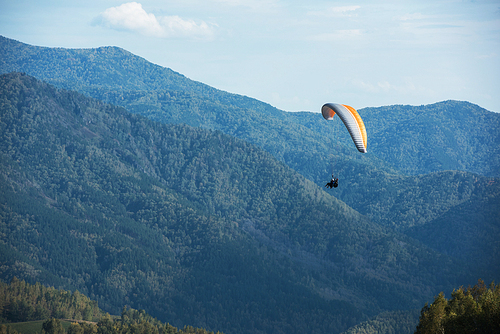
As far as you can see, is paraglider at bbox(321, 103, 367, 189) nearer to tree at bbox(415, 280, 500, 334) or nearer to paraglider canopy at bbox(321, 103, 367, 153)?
paraglider canopy at bbox(321, 103, 367, 153)

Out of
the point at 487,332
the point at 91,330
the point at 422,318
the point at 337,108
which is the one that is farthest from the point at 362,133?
the point at 91,330

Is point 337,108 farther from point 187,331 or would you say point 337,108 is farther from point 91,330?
point 91,330

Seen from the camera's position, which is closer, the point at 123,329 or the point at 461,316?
the point at 461,316

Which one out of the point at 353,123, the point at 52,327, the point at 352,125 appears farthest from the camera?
the point at 52,327

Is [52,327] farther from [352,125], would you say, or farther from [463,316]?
[463,316]

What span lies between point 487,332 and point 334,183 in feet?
103

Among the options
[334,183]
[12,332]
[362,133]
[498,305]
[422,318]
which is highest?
[362,133]

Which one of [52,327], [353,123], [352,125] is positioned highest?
[353,123]

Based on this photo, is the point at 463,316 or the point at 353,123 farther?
the point at 353,123

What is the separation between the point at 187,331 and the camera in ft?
593

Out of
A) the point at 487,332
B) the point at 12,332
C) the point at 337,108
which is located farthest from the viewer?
the point at 12,332

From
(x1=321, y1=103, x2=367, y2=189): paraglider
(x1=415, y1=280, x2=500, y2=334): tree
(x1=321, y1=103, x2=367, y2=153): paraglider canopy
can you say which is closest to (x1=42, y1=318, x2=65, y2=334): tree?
(x1=321, y1=103, x2=367, y2=189): paraglider

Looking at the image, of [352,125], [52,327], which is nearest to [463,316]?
[352,125]

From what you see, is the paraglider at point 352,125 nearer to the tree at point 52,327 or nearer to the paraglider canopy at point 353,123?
the paraglider canopy at point 353,123
